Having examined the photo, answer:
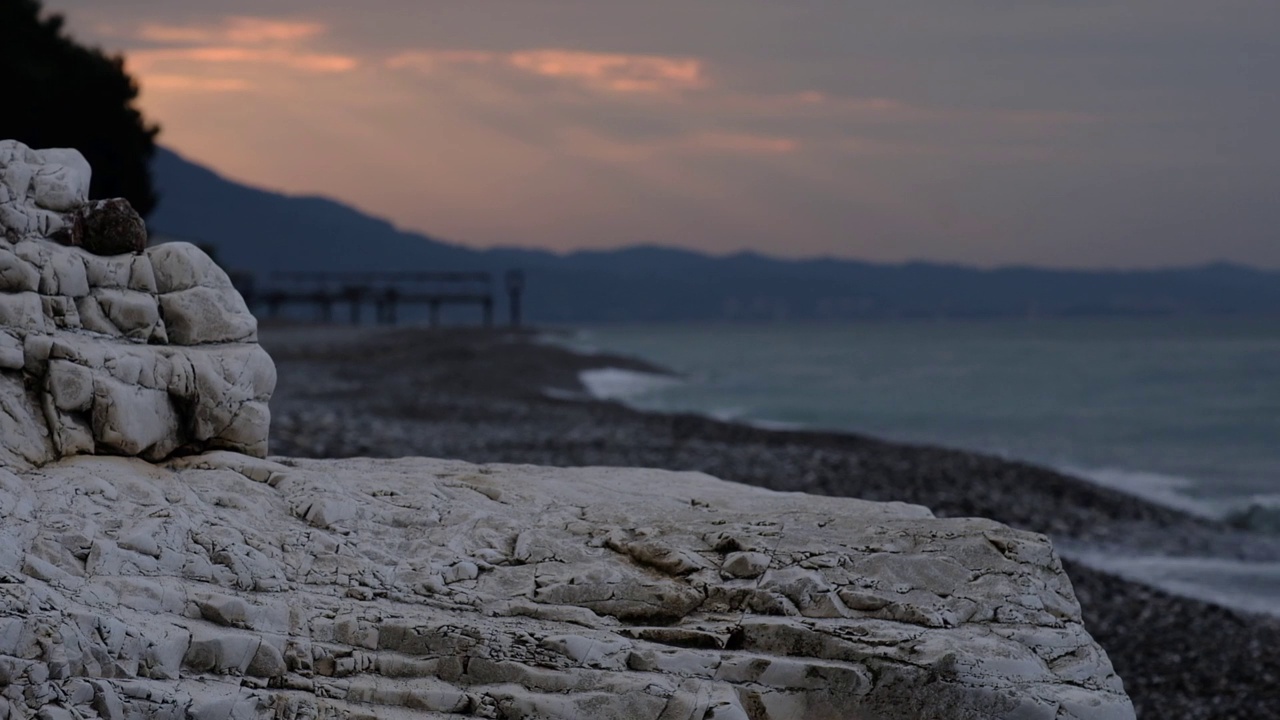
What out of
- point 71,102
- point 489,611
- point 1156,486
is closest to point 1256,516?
point 1156,486

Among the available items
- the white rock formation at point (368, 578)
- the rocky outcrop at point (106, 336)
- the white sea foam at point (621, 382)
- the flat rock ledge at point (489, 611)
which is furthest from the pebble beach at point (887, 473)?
the rocky outcrop at point (106, 336)

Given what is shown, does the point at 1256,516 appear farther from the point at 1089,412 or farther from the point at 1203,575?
the point at 1089,412

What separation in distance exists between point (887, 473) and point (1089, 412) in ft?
71.2

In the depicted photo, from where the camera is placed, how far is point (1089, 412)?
125ft

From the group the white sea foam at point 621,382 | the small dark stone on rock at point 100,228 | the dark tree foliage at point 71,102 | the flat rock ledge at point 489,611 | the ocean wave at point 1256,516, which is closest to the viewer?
the flat rock ledge at point 489,611

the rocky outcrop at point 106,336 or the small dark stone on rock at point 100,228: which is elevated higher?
the small dark stone on rock at point 100,228

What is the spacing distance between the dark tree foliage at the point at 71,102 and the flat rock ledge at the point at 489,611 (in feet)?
87.7

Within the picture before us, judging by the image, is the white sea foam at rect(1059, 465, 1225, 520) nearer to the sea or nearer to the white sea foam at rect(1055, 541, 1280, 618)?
the sea

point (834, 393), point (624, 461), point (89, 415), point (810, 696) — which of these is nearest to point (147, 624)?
point (89, 415)

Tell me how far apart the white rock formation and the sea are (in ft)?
28.8

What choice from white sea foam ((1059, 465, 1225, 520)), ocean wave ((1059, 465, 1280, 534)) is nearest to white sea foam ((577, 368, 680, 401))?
white sea foam ((1059, 465, 1225, 520))

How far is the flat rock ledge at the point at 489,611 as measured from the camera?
516cm

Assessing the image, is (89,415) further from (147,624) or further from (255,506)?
(147,624)

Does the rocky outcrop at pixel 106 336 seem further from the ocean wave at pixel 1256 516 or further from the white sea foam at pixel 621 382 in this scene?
the white sea foam at pixel 621 382
